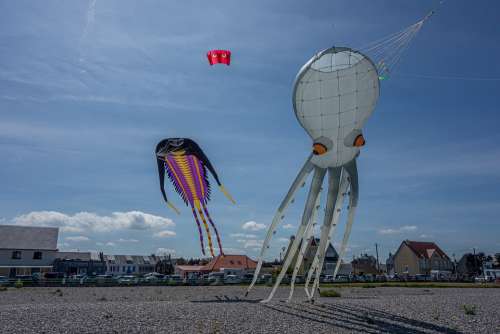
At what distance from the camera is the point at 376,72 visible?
1623cm

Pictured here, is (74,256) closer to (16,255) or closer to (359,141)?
(16,255)

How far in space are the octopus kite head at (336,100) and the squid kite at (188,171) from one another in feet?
26.1

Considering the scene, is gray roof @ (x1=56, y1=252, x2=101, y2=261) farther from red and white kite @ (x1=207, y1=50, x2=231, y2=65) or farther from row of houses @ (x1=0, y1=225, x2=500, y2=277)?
red and white kite @ (x1=207, y1=50, x2=231, y2=65)

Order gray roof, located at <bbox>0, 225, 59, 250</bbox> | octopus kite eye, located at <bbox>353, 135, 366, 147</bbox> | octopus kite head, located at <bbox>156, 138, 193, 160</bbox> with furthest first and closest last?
gray roof, located at <bbox>0, 225, 59, 250</bbox>
octopus kite head, located at <bbox>156, 138, 193, 160</bbox>
octopus kite eye, located at <bbox>353, 135, 366, 147</bbox>

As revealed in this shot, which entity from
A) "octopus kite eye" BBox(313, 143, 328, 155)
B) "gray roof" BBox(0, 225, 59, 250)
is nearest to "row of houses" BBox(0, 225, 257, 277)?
"gray roof" BBox(0, 225, 59, 250)

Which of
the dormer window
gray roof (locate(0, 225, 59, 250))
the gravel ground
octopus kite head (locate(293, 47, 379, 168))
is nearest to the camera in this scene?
the gravel ground

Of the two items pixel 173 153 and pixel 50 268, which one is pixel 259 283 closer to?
pixel 173 153

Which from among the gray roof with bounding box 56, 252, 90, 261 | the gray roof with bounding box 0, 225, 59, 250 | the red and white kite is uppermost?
the red and white kite

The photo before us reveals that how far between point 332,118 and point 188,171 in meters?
9.83

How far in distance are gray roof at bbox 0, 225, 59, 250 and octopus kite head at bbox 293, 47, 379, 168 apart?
54080mm

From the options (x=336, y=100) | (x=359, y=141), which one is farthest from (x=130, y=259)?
(x=336, y=100)

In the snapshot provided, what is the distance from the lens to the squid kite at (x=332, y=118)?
630 inches

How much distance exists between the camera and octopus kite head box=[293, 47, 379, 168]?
52.4ft

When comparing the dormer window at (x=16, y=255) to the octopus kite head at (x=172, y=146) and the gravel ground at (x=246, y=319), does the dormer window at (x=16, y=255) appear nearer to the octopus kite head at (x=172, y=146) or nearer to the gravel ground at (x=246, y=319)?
the octopus kite head at (x=172, y=146)
